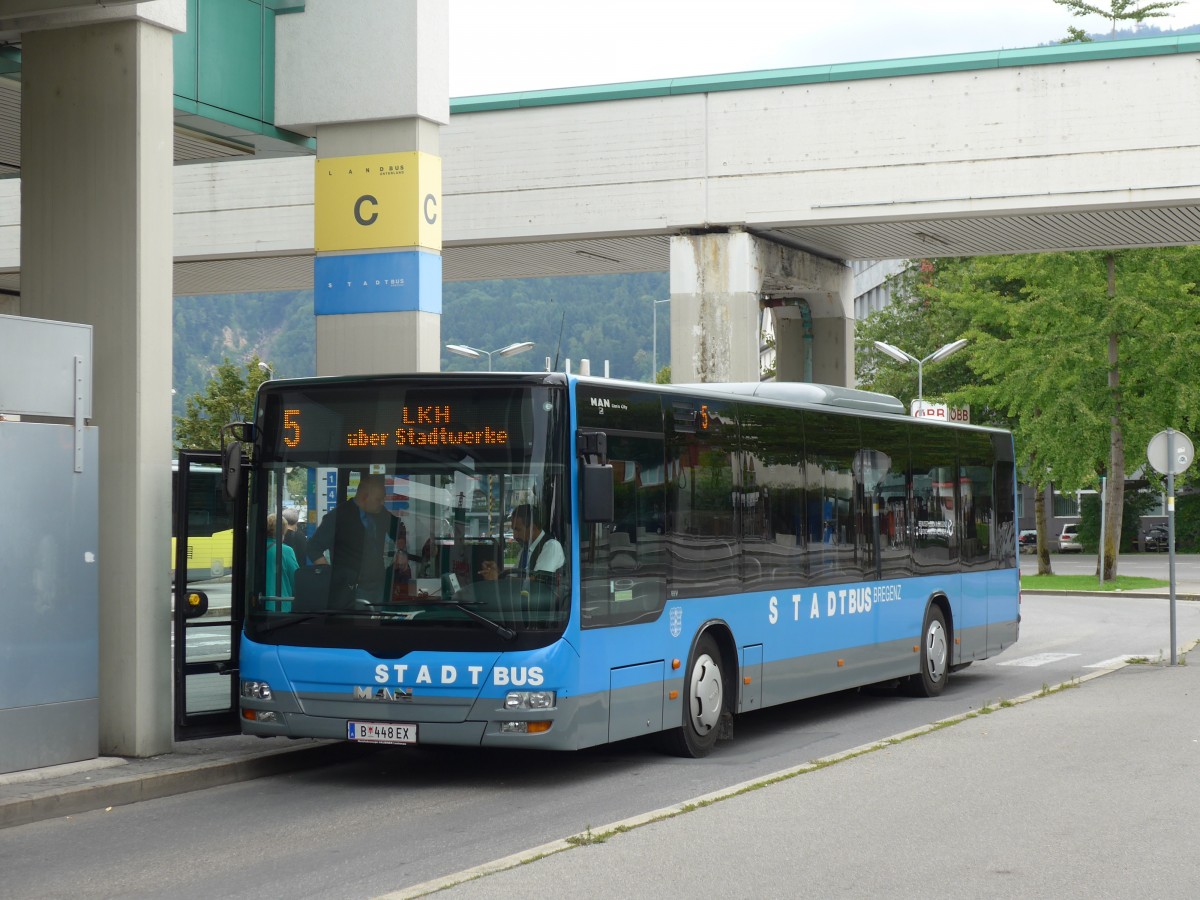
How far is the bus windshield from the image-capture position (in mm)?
10383

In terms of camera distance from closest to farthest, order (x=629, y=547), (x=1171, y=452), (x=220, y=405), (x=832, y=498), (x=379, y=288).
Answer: (x=629, y=547) → (x=832, y=498) → (x=379, y=288) → (x=1171, y=452) → (x=220, y=405)

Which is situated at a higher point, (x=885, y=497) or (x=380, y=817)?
(x=885, y=497)

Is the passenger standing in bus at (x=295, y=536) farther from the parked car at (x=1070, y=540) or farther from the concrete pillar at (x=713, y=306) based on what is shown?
the parked car at (x=1070, y=540)

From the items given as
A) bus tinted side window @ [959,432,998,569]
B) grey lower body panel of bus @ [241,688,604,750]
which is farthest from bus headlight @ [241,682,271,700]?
bus tinted side window @ [959,432,998,569]

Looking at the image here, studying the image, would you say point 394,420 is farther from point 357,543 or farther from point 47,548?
point 47,548

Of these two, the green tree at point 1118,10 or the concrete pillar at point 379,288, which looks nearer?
the concrete pillar at point 379,288

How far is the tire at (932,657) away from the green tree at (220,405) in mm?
47670

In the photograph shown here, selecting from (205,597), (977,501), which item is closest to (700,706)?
(205,597)

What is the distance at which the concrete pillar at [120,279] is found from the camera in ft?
36.3

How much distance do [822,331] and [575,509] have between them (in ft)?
56.4

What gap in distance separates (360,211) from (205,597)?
16.4 ft

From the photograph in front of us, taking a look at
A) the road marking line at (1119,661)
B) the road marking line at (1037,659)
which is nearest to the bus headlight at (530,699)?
the road marking line at (1119,661)

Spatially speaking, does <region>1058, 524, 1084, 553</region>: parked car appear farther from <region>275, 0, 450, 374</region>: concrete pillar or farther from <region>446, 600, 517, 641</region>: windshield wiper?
<region>446, 600, 517, 641</region>: windshield wiper

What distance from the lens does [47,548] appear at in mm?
10453
